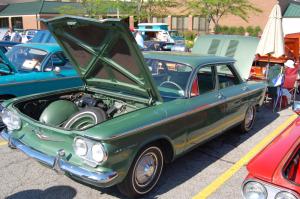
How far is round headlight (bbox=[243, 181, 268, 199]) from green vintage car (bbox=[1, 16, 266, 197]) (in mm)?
1287

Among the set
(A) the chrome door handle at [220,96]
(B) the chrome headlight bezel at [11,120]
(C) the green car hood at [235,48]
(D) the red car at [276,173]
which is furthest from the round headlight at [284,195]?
(C) the green car hood at [235,48]

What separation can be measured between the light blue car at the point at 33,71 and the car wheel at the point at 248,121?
3448 mm

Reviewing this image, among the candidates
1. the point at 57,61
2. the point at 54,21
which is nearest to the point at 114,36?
the point at 54,21

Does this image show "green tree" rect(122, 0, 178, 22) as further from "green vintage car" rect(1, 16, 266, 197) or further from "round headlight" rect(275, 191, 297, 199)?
"round headlight" rect(275, 191, 297, 199)

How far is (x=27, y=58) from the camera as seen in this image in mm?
6930

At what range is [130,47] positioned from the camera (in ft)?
11.8

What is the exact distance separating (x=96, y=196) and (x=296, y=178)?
221 centimetres

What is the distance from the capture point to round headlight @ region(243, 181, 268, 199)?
7.97 ft

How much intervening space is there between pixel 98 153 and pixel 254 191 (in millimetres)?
1459

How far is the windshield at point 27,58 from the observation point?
6.73m

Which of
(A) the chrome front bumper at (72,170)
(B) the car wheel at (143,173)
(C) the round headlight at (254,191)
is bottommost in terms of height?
(B) the car wheel at (143,173)

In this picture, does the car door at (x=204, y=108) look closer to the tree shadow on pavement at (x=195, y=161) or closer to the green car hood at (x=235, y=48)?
the tree shadow on pavement at (x=195, y=161)

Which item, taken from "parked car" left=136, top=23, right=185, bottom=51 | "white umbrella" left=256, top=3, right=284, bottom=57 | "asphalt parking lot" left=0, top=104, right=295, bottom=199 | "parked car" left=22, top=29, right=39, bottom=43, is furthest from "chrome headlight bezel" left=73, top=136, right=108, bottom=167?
"parked car" left=22, top=29, right=39, bottom=43

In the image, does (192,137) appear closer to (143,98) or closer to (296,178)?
(143,98)
